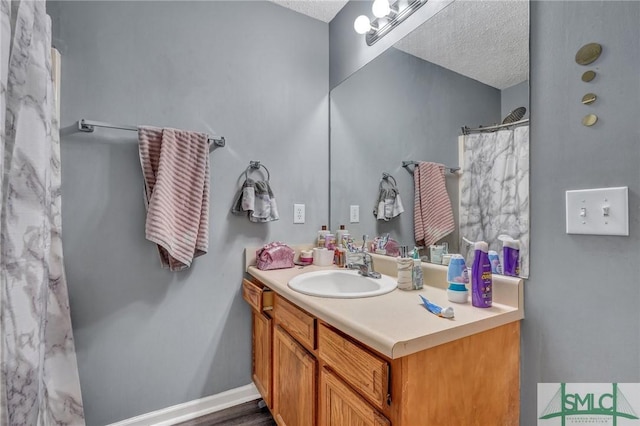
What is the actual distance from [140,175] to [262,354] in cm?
112

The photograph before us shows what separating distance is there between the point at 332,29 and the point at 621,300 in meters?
2.01

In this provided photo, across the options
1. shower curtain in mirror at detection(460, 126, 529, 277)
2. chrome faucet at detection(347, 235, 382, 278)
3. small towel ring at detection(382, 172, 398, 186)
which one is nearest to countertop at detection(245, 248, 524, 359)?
shower curtain in mirror at detection(460, 126, 529, 277)

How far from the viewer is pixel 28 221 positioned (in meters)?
0.58

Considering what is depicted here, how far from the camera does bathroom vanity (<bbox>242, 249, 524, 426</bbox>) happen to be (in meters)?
0.74

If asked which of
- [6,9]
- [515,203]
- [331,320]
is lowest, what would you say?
[331,320]

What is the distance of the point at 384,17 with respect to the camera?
4.92ft

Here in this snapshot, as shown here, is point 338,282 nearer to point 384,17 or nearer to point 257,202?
point 257,202

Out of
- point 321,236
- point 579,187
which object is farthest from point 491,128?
point 321,236

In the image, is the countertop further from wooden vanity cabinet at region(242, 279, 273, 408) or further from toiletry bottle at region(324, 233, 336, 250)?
toiletry bottle at region(324, 233, 336, 250)

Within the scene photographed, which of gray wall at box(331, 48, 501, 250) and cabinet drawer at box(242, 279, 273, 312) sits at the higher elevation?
gray wall at box(331, 48, 501, 250)

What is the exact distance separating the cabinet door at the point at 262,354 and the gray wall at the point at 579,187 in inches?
41.8

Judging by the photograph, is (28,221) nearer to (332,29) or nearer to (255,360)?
(255,360)

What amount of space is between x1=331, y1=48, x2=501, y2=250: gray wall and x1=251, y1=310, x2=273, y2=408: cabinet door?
0.73m

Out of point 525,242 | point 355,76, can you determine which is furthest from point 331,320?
point 355,76
